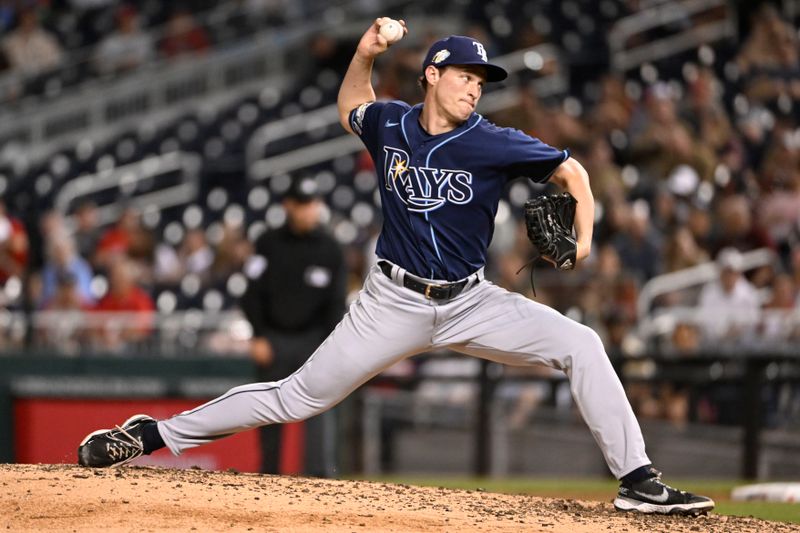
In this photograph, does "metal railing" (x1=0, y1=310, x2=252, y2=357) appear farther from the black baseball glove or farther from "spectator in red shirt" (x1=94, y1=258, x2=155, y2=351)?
the black baseball glove

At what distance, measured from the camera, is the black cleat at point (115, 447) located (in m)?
5.56

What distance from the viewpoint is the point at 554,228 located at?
5164 millimetres

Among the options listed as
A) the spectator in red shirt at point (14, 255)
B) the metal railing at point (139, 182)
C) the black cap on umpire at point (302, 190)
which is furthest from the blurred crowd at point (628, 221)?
the black cap on umpire at point (302, 190)

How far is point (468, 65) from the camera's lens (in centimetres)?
522

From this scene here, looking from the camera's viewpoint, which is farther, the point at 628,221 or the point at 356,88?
the point at 628,221

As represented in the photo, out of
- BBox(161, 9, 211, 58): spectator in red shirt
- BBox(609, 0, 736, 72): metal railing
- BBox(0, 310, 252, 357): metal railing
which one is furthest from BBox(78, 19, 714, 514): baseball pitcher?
BBox(161, 9, 211, 58): spectator in red shirt

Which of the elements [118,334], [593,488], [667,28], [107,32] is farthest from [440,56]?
[107,32]

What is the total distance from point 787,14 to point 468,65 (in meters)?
12.1

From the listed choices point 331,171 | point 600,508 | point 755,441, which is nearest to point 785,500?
point 600,508

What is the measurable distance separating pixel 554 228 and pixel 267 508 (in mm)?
1492

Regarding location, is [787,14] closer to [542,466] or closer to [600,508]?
[542,466]

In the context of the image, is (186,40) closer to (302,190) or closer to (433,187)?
(302,190)

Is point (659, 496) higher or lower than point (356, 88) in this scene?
lower

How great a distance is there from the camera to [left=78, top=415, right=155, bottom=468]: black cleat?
5559 mm
